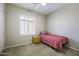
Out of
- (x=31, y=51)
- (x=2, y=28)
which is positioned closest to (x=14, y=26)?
(x=2, y=28)

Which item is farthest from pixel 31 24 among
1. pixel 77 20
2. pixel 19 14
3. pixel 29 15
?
pixel 77 20

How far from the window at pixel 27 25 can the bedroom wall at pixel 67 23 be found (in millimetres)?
347

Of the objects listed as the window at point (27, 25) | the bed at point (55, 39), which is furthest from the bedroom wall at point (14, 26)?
the bed at point (55, 39)

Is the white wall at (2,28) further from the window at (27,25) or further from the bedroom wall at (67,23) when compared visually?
the bedroom wall at (67,23)

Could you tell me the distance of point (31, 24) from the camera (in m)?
1.21

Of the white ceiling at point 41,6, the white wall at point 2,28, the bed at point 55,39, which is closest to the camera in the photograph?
the white wall at point 2,28

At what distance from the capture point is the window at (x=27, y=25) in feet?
3.78

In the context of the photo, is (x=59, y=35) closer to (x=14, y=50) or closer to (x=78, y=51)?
(x=78, y=51)

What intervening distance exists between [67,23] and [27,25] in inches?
33.9

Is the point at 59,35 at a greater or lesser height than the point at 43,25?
lesser

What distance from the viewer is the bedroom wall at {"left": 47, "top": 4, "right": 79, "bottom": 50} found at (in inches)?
46.9

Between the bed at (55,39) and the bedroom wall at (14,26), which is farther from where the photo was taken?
the bed at (55,39)

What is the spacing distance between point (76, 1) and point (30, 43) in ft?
4.06

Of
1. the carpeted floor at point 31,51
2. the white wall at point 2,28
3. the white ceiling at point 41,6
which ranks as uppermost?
the white ceiling at point 41,6
